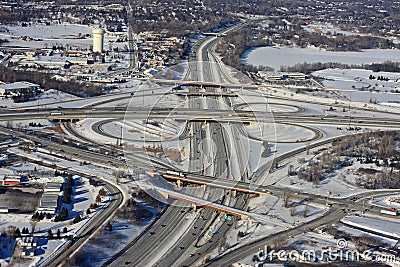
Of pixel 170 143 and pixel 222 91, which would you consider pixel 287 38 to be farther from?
pixel 170 143

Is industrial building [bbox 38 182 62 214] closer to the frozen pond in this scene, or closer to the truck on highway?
the truck on highway

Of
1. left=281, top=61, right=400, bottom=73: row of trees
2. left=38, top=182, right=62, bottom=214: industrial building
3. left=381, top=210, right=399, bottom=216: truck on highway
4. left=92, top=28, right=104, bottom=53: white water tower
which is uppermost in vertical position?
left=38, top=182, right=62, bottom=214: industrial building

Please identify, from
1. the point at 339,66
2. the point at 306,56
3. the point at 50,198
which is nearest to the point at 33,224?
the point at 50,198

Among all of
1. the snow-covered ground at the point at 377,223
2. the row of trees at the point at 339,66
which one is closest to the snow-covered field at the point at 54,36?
the row of trees at the point at 339,66

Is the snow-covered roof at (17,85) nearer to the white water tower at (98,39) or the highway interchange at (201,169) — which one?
the highway interchange at (201,169)

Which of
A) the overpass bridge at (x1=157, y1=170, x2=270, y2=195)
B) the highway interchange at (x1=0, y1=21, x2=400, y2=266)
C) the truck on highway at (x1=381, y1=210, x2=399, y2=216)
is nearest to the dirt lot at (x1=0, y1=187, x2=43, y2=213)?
the highway interchange at (x1=0, y1=21, x2=400, y2=266)

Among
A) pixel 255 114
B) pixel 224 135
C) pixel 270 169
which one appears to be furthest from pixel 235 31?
pixel 270 169

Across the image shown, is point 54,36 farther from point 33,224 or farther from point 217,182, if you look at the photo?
point 33,224
